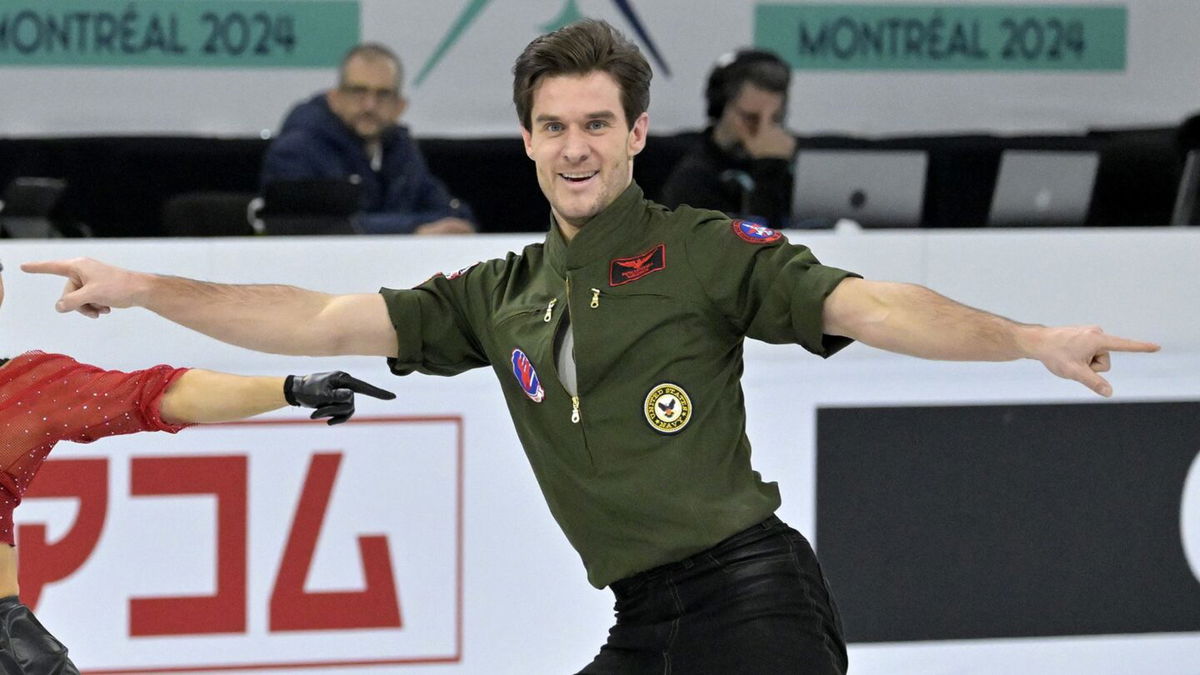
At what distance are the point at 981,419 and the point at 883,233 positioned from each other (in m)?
0.59

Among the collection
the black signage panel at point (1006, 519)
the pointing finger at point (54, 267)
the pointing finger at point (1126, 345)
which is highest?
the pointing finger at point (54, 267)

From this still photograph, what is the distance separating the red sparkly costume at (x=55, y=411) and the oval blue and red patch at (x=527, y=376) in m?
0.60

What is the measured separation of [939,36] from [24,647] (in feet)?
22.8

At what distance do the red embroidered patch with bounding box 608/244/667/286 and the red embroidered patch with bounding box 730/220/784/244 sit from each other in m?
0.13

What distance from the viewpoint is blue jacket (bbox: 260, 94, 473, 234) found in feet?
21.9

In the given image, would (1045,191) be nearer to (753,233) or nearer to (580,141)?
(753,233)

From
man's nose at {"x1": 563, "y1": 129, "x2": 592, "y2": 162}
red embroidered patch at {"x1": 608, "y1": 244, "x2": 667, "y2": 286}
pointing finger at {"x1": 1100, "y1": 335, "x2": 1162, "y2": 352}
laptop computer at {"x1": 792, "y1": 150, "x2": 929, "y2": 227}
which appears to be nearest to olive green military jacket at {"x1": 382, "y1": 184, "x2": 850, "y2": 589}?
red embroidered patch at {"x1": 608, "y1": 244, "x2": 667, "y2": 286}

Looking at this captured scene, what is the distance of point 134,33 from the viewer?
26.8 feet

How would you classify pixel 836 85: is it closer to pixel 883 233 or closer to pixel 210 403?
pixel 883 233

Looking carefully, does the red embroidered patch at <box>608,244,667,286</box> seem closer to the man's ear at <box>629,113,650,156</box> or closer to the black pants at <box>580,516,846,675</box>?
the man's ear at <box>629,113,650,156</box>

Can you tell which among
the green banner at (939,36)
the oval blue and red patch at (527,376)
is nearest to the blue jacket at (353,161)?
the green banner at (939,36)

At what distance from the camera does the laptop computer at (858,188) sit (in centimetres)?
565

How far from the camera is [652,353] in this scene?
2756mm

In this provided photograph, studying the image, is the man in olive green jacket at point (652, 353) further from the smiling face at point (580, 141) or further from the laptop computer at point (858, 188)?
the laptop computer at point (858, 188)
